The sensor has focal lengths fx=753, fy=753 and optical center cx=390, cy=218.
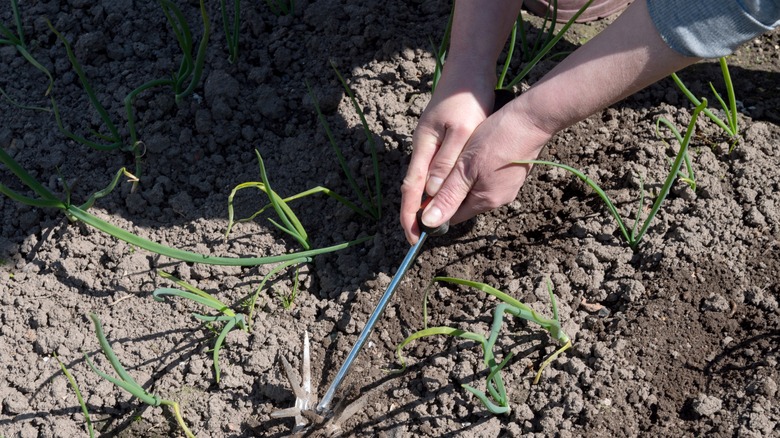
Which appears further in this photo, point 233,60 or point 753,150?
point 233,60

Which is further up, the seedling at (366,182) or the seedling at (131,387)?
the seedling at (366,182)

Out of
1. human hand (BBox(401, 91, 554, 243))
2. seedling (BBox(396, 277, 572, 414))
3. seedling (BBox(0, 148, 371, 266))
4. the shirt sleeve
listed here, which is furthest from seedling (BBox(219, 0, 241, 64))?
the shirt sleeve

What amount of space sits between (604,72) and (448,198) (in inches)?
16.0

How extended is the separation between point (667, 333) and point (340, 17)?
1.29 m

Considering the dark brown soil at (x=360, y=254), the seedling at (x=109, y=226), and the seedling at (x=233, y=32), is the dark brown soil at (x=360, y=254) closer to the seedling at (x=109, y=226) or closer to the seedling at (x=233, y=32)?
the seedling at (x=233, y=32)

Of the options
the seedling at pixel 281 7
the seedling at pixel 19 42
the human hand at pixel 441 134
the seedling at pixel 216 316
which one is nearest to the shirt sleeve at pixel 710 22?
the human hand at pixel 441 134

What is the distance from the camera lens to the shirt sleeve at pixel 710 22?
1.35 metres

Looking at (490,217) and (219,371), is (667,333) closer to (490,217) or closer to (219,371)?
(490,217)

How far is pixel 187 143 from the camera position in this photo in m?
2.07

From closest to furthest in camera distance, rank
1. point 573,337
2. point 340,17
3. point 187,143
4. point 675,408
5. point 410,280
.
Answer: point 675,408
point 573,337
point 410,280
point 187,143
point 340,17

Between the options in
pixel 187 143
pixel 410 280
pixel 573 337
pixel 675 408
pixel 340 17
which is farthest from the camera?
pixel 340 17

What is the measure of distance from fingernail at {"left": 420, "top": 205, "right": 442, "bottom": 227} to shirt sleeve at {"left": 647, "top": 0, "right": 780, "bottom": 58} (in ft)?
1.84

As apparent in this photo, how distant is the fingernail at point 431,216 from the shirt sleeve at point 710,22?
561 mm

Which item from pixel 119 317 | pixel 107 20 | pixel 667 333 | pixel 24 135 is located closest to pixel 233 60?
pixel 107 20
